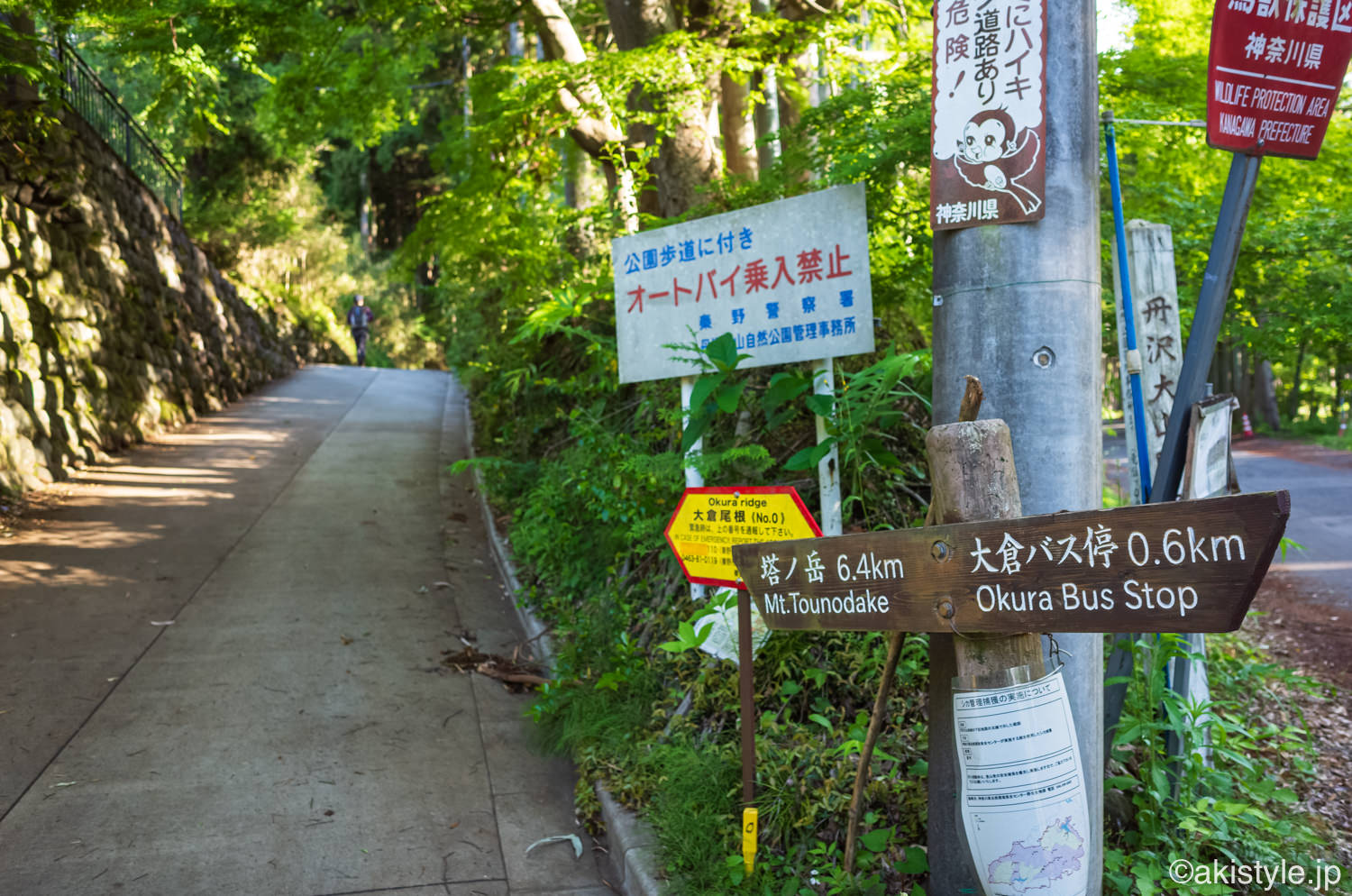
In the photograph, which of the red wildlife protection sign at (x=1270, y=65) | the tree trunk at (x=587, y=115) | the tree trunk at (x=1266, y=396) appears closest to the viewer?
the red wildlife protection sign at (x=1270, y=65)

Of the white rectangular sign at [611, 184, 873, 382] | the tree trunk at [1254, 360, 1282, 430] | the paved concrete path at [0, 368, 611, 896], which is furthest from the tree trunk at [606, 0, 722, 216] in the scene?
the tree trunk at [1254, 360, 1282, 430]

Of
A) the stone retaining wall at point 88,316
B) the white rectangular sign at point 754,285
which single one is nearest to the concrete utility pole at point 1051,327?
the white rectangular sign at point 754,285

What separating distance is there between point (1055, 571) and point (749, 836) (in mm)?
1958

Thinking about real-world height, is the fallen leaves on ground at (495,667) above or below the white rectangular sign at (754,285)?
below

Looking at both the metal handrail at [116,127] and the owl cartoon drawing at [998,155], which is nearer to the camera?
the owl cartoon drawing at [998,155]

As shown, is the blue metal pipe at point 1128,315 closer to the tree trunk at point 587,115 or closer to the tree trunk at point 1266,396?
the tree trunk at point 587,115

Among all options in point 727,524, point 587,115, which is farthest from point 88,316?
point 727,524

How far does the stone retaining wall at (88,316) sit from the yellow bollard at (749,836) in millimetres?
8404

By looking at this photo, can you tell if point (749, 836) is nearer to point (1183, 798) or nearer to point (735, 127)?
point (1183, 798)

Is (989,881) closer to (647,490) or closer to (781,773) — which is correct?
(781,773)

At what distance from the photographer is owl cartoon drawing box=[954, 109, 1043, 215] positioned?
109 inches

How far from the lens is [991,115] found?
287 cm

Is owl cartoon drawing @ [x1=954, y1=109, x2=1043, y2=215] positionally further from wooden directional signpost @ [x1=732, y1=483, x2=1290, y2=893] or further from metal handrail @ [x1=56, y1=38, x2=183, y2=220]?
metal handrail @ [x1=56, y1=38, x2=183, y2=220]

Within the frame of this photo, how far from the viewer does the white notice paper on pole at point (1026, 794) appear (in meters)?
2.24
